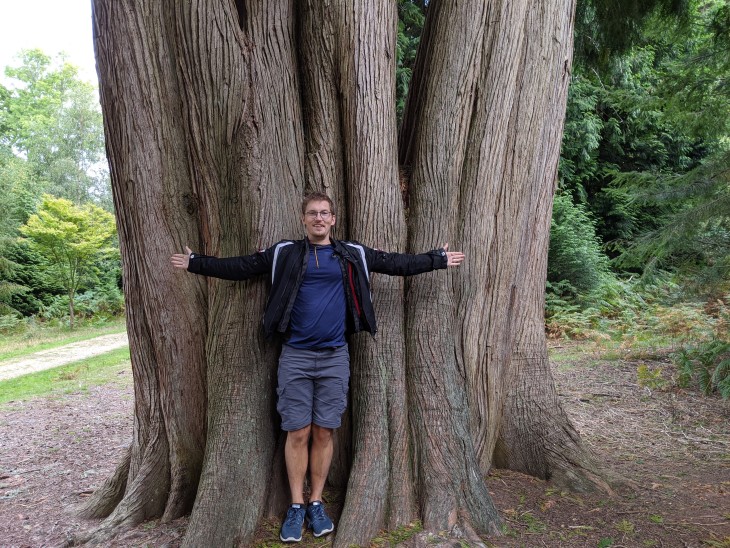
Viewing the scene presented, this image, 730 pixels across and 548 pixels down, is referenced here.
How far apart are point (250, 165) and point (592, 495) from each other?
316 centimetres

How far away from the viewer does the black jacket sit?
329cm

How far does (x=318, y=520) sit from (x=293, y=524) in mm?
148

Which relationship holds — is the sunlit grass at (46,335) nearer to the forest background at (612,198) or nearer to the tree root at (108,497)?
the forest background at (612,198)

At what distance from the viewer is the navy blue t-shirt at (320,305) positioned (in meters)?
3.32

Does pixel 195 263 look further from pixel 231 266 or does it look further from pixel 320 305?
pixel 320 305

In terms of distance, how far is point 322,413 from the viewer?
335 centimetres

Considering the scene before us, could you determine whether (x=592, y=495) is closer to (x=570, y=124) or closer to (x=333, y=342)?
(x=333, y=342)

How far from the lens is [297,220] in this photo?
3.58m

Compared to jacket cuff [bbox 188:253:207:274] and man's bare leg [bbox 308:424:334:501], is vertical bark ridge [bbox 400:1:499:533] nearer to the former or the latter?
man's bare leg [bbox 308:424:334:501]

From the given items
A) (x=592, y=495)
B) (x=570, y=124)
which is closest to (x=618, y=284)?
(x=570, y=124)

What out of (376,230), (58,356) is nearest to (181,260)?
(376,230)

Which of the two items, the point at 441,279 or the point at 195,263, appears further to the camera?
the point at 441,279

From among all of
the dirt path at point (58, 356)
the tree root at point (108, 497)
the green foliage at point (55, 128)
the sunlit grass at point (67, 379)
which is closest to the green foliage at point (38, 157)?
the green foliage at point (55, 128)

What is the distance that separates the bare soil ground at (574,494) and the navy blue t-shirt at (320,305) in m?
1.16
